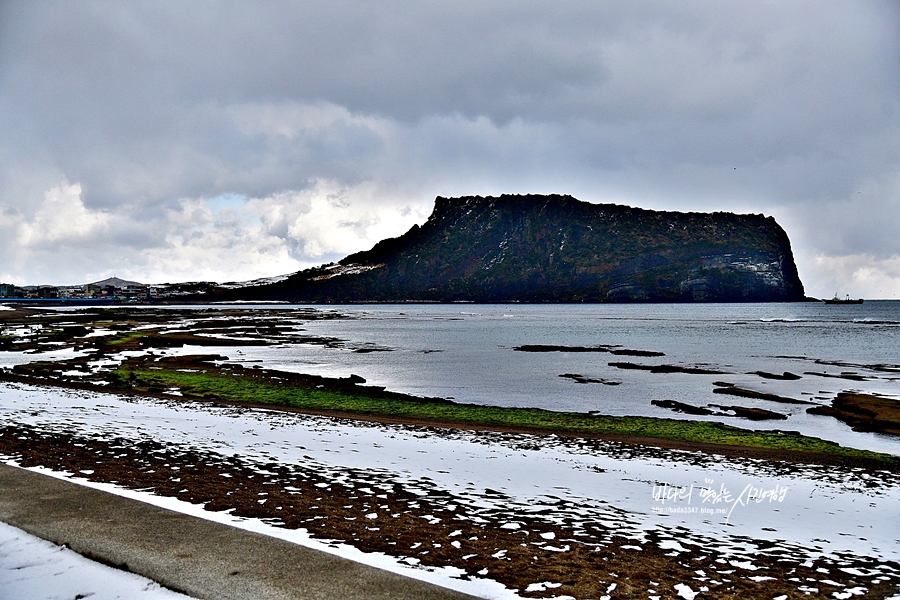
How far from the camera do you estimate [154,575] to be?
231 inches

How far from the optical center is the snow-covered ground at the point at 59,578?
5.52 metres

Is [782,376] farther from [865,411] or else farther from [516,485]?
[516,485]

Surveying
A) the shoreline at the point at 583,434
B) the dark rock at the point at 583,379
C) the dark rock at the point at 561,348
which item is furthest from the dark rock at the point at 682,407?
the dark rock at the point at 561,348

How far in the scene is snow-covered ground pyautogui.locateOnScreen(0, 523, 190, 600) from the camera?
5520 mm

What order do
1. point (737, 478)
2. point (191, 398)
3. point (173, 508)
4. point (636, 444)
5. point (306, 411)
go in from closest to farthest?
point (173, 508) → point (737, 478) → point (636, 444) → point (306, 411) → point (191, 398)

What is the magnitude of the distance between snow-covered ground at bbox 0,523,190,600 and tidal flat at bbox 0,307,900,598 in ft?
7.36

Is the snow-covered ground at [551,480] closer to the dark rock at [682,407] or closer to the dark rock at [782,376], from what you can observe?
the dark rock at [682,407]

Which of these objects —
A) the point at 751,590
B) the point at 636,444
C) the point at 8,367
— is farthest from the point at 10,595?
the point at 8,367

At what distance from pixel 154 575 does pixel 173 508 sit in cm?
284

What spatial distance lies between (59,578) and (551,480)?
9.00 metres

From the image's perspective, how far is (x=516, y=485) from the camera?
38.5ft

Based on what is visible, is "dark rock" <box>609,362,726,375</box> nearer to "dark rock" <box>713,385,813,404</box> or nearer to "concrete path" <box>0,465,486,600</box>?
"dark rock" <box>713,385,813,404</box>

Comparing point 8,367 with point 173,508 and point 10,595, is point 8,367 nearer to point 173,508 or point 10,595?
point 173,508

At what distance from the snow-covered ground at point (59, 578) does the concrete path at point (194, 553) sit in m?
0.12
